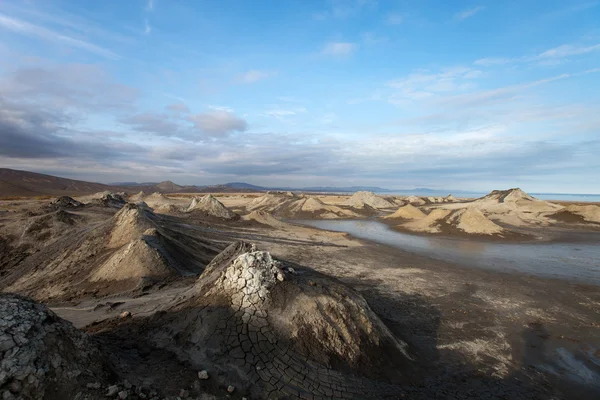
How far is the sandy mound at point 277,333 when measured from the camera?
4977mm

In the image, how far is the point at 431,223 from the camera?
3175 centimetres

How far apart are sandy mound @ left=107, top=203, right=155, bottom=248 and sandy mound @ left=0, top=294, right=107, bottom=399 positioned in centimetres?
1044

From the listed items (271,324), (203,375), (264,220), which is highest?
(271,324)

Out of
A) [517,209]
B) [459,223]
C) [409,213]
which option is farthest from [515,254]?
[517,209]

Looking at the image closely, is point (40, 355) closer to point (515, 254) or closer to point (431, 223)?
point (515, 254)

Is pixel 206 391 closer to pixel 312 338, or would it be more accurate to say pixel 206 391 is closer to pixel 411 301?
pixel 312 338

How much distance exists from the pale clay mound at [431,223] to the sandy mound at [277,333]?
2581cm

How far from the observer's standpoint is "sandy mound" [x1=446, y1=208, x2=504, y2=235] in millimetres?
28000

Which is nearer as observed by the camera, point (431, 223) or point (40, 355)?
point (40, 355)

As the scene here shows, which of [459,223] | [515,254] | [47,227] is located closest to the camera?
[47,227]

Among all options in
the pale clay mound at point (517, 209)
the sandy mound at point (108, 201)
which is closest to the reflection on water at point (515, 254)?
the pale clay mound at point (517, 209)

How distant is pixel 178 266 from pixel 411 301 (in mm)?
8998

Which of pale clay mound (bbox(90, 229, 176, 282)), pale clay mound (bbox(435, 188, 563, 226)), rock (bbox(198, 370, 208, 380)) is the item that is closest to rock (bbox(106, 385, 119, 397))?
rock (bbox(198, 370, 208, 380))

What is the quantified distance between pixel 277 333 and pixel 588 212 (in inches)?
1807
